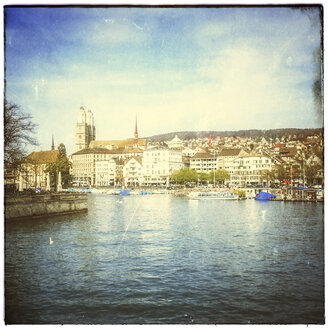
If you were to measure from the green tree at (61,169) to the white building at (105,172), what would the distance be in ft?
1.91

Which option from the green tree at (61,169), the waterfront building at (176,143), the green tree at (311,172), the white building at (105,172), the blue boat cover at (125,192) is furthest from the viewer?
the blue boat cover at (125,192)

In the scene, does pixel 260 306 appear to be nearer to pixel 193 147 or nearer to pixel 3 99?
pixel 193 147

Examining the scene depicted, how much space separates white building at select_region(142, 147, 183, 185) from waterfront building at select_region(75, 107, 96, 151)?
1.28m

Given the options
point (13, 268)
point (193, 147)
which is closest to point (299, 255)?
point (193, 147)

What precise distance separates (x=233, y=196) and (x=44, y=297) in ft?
33.3

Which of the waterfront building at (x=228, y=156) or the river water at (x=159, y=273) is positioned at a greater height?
the waterfront building at (x=228, y=156)

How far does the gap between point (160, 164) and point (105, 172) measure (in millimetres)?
1331

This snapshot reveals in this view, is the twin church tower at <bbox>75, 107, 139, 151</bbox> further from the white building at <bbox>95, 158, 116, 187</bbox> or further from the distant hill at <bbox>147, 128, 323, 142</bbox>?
the white building at <bbox>95, 158, 116, 187</bbox>

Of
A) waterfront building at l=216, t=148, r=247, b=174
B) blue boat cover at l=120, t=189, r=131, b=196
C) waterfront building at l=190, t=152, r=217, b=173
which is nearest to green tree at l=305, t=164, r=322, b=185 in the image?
waterfront building at l=216, t=148, r=247, b=174

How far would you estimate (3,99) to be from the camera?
201 inches

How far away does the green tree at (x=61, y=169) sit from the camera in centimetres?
625

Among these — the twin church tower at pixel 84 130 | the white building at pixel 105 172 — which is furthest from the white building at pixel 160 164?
Answer: the twin church tower at pixel 84 130

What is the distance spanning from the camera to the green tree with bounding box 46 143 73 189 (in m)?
6.25

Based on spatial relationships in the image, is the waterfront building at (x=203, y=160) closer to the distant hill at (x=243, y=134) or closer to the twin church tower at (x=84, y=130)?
the distant hill at (x=243, y=134)
